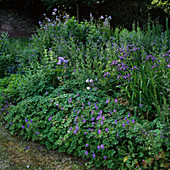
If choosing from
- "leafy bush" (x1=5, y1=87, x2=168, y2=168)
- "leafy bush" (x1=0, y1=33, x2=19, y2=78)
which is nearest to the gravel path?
"leafy bush" (x1=5, y1=87, x2=168, y2=168)

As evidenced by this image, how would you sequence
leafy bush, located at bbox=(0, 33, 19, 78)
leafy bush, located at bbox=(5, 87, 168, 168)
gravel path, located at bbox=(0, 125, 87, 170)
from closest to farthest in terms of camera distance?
leafy bush, located at bbox=(5, 87, 168, 168) → gravel path, located at bbox=(0, 125, 87, 170) → leafy bush, located at bbox=(0, 33, 19, 78)

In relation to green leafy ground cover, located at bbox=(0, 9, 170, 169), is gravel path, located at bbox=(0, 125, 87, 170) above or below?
below

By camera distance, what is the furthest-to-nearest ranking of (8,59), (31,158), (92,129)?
(8,59), (31,158), (92,129)

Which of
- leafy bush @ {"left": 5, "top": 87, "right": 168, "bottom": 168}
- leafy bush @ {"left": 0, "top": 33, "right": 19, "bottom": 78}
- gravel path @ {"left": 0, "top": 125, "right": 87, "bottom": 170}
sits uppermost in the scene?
leafy bush @ {"left": 0, "top": 33, "right": 19, "bottom": 78}

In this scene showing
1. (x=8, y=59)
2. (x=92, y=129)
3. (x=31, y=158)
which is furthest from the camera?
(x=8, y=59)

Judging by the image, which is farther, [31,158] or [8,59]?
[8,59]

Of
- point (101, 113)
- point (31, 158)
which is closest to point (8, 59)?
point (31, 158)

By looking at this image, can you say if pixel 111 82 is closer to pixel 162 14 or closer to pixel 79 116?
pixel 79 116

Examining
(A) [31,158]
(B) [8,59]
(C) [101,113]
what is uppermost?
(B) [8,59]

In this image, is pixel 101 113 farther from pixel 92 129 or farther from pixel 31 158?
pixel 31 158

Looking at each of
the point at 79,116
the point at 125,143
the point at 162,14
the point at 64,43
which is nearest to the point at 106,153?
the point at 125,143

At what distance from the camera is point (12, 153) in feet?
9.21

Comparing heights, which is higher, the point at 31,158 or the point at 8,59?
the point at 8,59

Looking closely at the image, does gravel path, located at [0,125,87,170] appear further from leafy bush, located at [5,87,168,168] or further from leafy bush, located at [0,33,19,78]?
leafy bush, located at [0,33,19,78]
